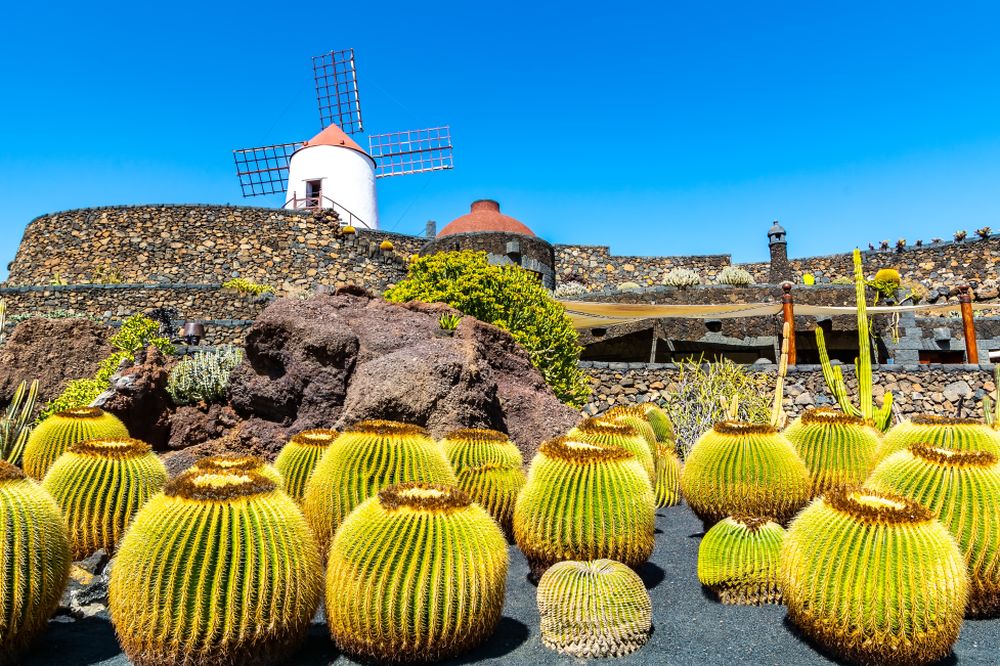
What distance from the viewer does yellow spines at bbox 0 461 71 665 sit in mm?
3283

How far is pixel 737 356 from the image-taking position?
585 inches

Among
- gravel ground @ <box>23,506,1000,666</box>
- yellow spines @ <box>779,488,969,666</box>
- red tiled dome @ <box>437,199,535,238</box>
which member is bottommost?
gravel ground @ <box>23,506,1000,666</box>

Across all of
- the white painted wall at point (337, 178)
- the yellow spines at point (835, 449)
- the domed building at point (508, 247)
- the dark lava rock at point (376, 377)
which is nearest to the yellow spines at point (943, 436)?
the yellow spines at point (835, 449)

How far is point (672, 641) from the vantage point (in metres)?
3.74

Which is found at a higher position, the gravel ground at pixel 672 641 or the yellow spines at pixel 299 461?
the yellow spines at pixel 299 461

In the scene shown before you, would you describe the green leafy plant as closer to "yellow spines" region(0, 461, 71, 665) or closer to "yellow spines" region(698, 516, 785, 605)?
"yellow spines" region(698, 516, 785, 605)

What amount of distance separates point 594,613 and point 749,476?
6.09ft

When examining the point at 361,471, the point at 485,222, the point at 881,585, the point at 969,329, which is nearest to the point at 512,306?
the point at 361,471

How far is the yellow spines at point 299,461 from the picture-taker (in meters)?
5.03

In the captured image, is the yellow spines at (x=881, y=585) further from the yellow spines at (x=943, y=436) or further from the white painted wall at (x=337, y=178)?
the white painted wall at (x=337, y=178)

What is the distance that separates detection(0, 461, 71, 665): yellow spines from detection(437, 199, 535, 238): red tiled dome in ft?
67.6

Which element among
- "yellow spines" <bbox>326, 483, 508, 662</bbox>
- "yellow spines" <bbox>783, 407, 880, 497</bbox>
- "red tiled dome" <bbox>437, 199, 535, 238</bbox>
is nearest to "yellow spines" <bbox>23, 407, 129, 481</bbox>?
"yellow spines" <bbox>326, 483, 508, 662</bbox>

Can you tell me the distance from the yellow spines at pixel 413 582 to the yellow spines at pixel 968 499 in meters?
2.34

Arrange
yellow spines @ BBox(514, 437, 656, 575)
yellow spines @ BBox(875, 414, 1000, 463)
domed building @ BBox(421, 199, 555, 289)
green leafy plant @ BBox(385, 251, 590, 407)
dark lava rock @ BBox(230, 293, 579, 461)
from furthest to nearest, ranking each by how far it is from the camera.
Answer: domed building @ BBox(421, 199, 555, 289)
green leafy plant @ BBox(385, 251, 590, 407)
dark lava rock @ BBox(230, 293, 579, 461)
yellow spines @ BBox(875, 414, 1000, 463)
yellow spines @ BBox(514, 437, 656, 575)
